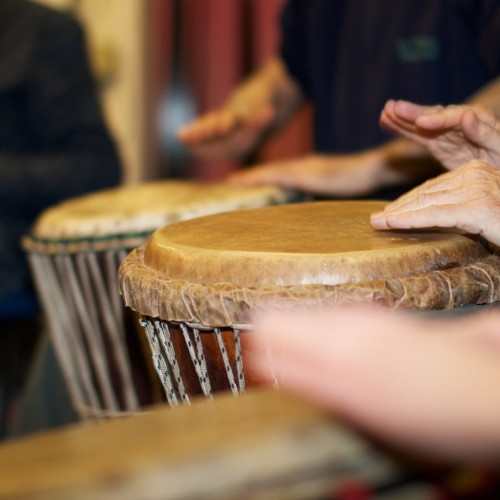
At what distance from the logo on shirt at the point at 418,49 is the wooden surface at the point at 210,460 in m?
1.50

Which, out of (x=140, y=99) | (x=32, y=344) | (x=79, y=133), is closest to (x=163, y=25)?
(x=140, y=99)

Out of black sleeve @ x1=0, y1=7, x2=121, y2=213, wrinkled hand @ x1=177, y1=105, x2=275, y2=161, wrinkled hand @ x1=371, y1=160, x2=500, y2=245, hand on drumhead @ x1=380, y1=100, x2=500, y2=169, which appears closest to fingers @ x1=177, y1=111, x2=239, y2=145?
wrinkled hand @ x1=177, y1=105, x2=275, y2=161

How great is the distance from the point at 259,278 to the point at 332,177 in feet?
2.74

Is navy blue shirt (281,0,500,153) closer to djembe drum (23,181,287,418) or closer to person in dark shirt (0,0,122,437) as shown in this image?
djembe drum (23,181,287,418)

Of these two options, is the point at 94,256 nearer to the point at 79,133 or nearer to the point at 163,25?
the point at 79,133

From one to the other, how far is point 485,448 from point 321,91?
1.84 m

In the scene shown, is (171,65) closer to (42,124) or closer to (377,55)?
(42,124)

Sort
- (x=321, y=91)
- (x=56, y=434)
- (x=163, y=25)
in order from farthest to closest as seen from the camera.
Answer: (x=163, y=25), (x=321, y=91), (x=56, y=434)

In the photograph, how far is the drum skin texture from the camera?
86 cm

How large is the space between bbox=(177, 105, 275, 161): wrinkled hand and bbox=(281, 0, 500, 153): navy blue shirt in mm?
191

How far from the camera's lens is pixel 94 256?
156cm

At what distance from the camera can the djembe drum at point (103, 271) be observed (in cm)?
152

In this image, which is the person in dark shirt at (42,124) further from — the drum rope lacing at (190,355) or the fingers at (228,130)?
the drum rope lacing at (190,355)

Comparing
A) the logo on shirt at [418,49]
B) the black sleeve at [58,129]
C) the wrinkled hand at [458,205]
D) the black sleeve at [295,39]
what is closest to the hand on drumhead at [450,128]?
the wrinkled hand at [458,205]
